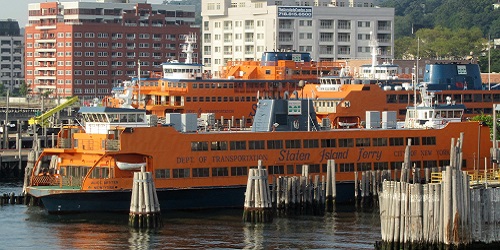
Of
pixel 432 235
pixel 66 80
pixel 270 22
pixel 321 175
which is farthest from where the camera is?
pixel 66 80

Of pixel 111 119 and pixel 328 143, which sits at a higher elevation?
pixel 111 119

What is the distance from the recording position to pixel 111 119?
7375 cm

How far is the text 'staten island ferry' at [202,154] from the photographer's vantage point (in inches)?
2827

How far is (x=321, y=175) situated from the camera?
253 ft

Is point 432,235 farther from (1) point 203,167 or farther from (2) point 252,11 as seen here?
(2) point 252,11

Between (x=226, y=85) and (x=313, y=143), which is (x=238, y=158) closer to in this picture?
(x=313, y=143)

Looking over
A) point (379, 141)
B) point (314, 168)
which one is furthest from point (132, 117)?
point (379, 141)

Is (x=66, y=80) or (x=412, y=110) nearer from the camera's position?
(x=412, y=110)

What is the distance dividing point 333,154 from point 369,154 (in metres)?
2.44

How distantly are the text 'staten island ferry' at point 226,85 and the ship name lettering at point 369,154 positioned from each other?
107ft

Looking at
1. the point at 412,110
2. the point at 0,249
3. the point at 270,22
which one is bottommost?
the point at 0,249

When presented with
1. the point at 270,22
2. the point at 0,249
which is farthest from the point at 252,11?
the point at 0,249

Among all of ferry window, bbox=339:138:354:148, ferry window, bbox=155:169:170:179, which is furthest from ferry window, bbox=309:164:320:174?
ferry window, bbox=155:169:170:179

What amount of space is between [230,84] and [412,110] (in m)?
33.9
